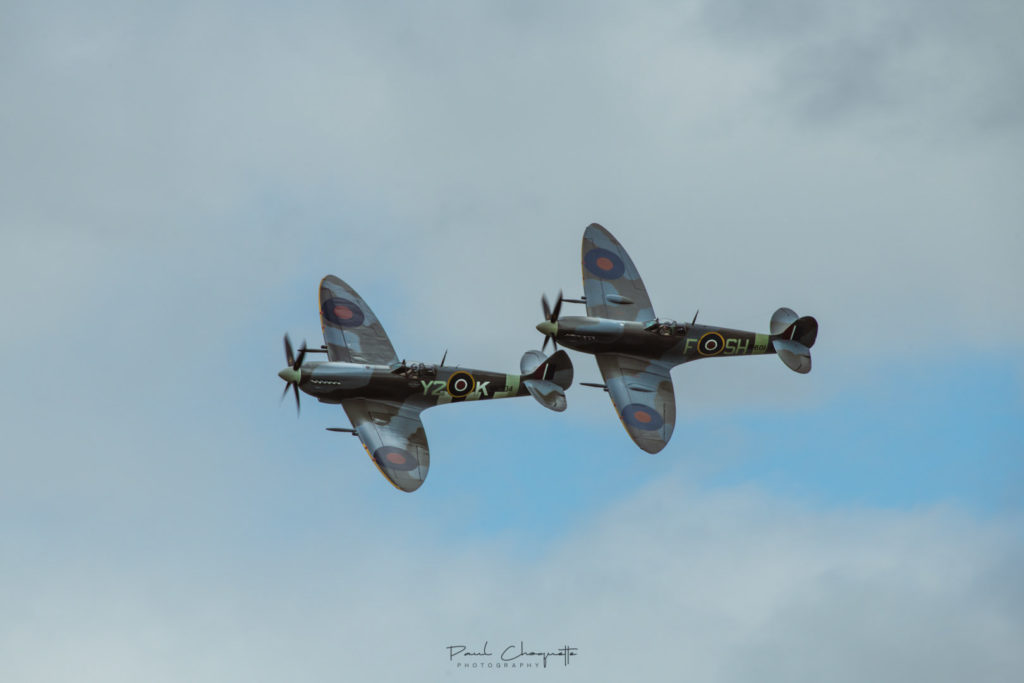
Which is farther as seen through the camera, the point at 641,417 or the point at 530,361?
the point at 530,361

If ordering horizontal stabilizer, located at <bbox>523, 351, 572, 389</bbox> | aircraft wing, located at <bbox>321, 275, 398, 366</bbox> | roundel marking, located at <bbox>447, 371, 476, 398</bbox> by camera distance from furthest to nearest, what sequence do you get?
aircraft wing, located at <bbox>321, 275, 398, 366</bbox> < horizontal stabilizer, located at <bbox>523, 351, 572, 389</bbox> < roundel marking, located at <bbox>447, 371, 476, 398</bbox>

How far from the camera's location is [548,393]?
63.9m

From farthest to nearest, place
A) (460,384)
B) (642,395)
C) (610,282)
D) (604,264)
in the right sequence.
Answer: (604,264)
(610,282)
(642,395)
(460,384)

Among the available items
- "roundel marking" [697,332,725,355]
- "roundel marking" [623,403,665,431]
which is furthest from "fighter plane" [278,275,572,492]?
"roundel marking" [697,332,725,355]

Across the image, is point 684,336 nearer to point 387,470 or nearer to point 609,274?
point 609,274

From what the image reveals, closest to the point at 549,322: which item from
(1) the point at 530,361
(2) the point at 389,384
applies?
(1) the point at 530,361

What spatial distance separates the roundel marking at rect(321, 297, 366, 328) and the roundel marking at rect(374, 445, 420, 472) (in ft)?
20.2

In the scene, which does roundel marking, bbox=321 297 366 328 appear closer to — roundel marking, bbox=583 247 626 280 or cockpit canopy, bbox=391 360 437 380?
cockpit canopy, bbox=391 360 437 380

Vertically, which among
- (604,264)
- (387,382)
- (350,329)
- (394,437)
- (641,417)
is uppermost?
(604,264)

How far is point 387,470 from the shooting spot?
60344 millimetres

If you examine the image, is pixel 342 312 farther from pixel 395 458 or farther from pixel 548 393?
pixel 548 393

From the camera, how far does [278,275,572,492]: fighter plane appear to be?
202ft

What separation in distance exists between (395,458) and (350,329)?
6.46 meters

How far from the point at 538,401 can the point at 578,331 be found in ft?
11.6
